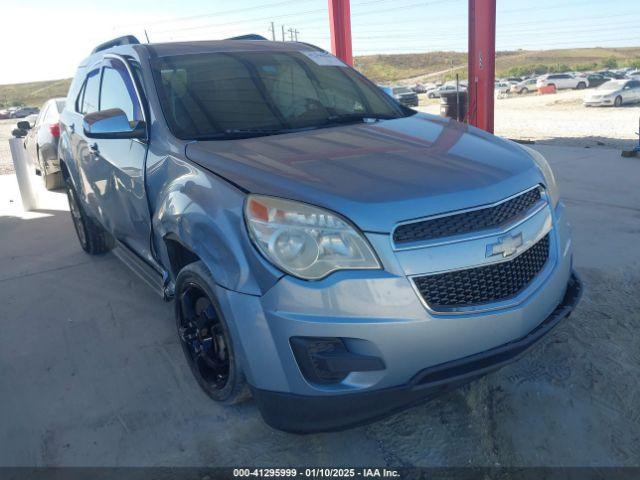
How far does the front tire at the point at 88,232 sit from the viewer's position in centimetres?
526

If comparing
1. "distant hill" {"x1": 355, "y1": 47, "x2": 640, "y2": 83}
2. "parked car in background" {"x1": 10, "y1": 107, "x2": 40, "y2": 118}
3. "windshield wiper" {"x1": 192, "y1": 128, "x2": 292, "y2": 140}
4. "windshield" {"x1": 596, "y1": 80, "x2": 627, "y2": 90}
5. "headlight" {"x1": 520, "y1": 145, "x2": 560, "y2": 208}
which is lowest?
"distant hill" {"x1": 355, "y1": 47, "x2": 640, "y2": 83}

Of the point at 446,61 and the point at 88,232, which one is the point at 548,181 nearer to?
the point at 88,232

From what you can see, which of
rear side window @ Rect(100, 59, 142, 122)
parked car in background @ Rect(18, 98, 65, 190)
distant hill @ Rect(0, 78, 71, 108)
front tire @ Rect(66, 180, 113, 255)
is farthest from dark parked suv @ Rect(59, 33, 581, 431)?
distant hill @ Rect(0, 78, 71, 108)

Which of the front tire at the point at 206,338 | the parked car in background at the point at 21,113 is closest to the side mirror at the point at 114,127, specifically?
the front tire at the point at 206,338

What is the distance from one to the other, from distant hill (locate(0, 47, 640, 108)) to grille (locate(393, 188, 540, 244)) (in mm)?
106290

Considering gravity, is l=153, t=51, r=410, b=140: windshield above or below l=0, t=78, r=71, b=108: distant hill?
above

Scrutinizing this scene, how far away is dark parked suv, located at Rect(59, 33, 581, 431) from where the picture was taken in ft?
6.79

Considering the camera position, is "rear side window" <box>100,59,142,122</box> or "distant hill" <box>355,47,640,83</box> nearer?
"rear side window" <box>100,59,142,122</box>

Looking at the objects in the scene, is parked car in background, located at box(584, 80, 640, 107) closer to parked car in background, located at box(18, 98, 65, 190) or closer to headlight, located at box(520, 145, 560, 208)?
parked car in background, located at box(18, 98, 65, 190)

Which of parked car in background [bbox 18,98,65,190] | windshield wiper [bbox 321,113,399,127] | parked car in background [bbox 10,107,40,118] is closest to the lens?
windshield wiper [bbox 321,113,399,127]

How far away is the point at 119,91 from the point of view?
12.4ft

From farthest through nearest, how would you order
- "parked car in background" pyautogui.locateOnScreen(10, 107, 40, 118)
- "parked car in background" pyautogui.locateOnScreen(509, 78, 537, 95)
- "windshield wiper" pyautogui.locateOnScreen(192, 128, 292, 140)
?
"parked car in background" pyautogui.locateOnScreen(10, 107, 40, 118), "parked car in background" pyautogui.locateOnScreen(509, 78, 537, 95), "windshield wiper" pyautogui.locateOnScreen(192, 128, 292, 140)

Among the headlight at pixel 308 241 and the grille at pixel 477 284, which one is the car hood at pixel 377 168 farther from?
the grille at pixel 477 284

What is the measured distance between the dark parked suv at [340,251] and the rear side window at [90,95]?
4.16ft
